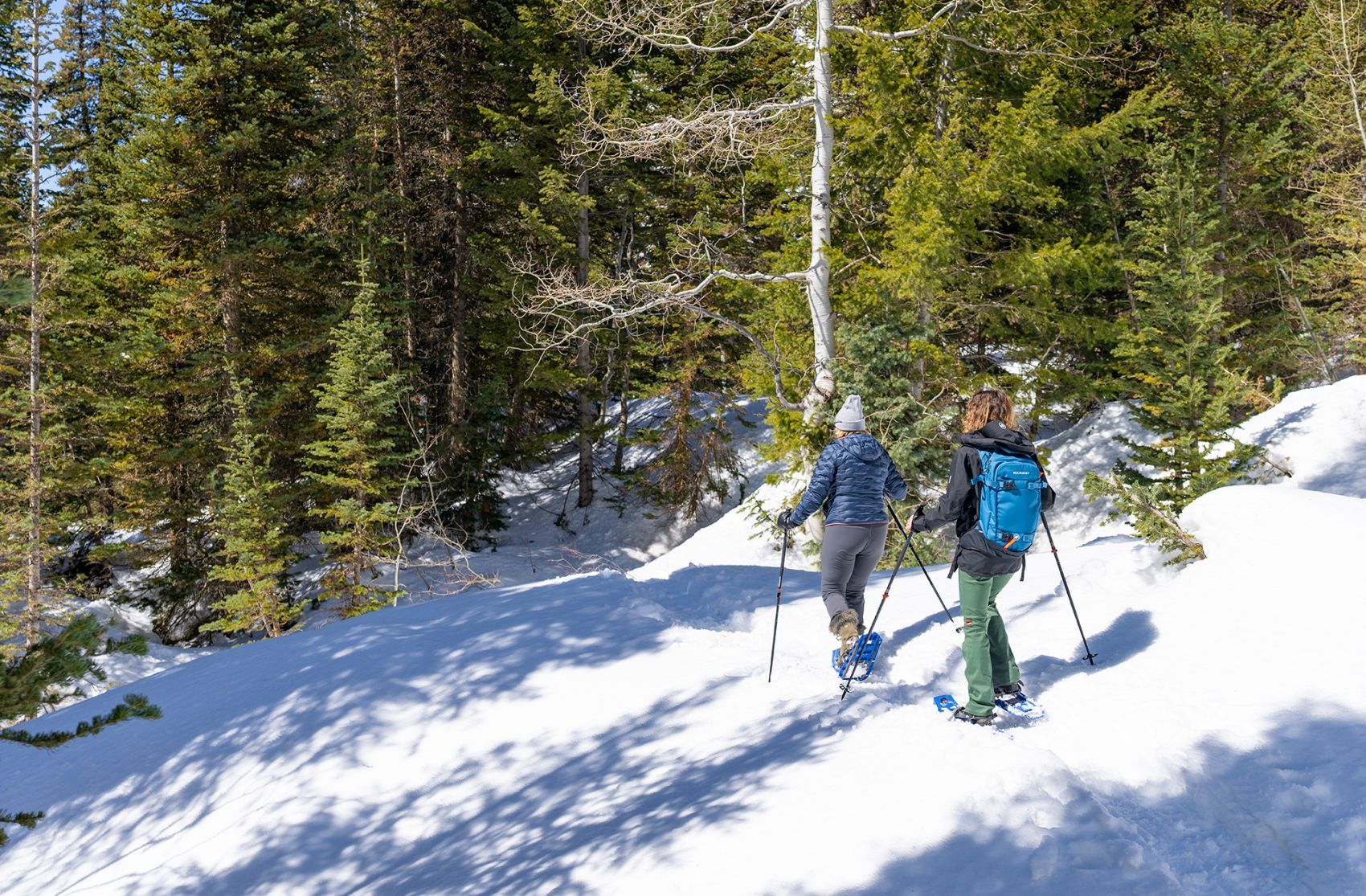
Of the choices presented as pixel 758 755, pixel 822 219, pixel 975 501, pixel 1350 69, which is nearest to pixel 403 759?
pixel 758 755

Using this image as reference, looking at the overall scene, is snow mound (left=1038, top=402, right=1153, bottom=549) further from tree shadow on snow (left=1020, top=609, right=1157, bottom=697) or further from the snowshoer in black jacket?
the snowshoer in black jacket

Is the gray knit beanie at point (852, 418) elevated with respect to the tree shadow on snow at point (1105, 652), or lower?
elevated

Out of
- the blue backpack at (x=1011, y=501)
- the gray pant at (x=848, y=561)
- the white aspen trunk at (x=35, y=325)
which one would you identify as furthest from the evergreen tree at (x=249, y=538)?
the blue backpack at (x=1011, y=501)

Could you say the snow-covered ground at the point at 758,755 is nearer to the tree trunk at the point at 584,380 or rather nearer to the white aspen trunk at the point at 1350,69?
the tree trunk at the point at 584,380

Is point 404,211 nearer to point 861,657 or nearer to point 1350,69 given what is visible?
point 861,657

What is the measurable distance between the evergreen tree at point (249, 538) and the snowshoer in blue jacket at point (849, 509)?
13.0 metres

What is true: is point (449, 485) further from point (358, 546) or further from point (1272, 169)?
point (1272, 169)

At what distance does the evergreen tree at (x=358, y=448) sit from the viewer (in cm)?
1566

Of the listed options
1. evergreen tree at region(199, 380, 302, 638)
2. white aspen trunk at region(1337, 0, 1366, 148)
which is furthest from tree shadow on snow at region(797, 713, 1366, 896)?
white aspen trunk at region(1337, 0, 1366, 148)

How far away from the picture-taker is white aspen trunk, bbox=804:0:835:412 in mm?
11062

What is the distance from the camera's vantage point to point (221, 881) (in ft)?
15.0

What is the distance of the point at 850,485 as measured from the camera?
6293mm

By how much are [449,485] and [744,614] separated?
540 inches

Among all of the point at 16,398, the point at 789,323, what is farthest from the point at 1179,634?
the point at 16,398
